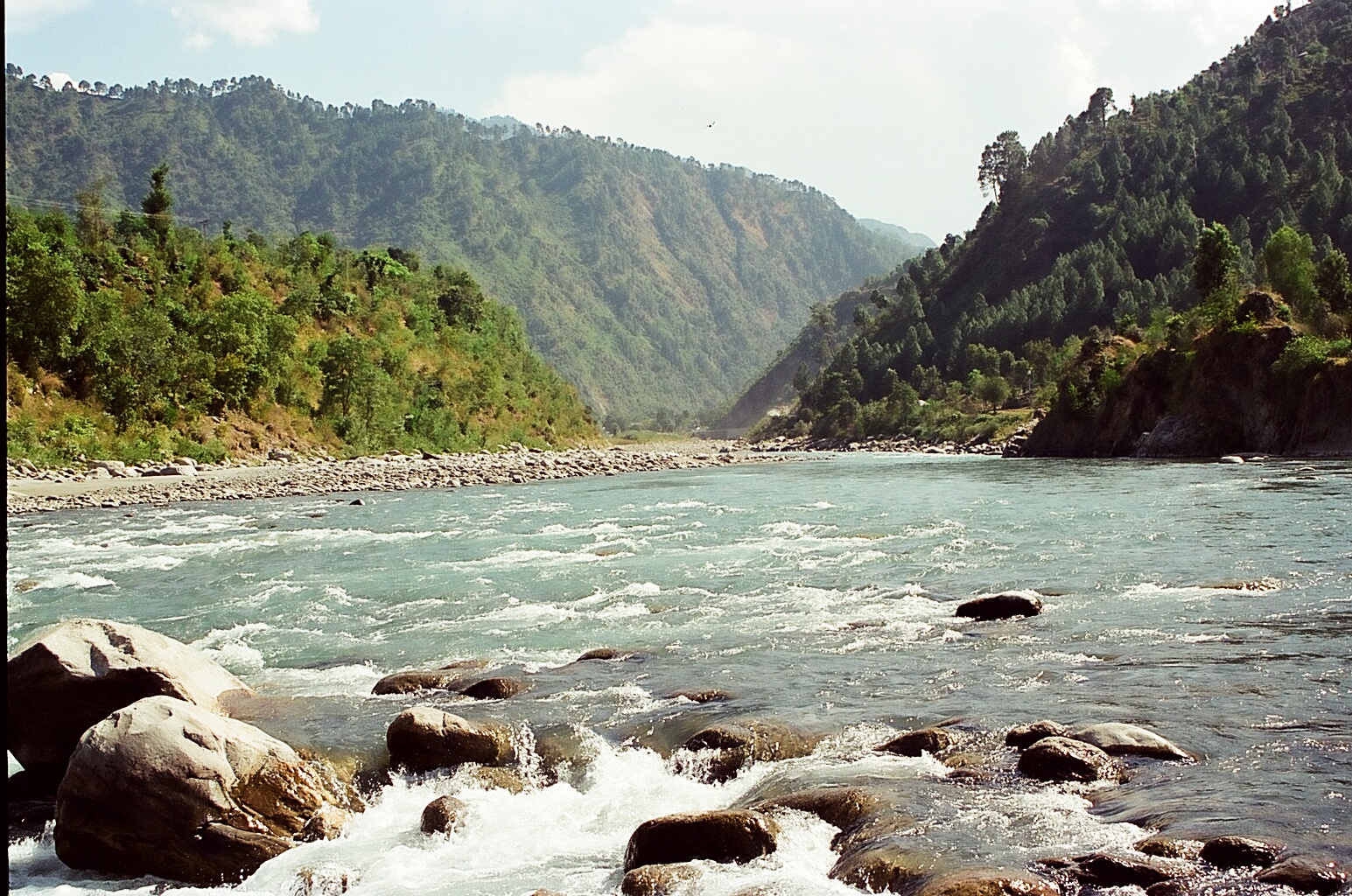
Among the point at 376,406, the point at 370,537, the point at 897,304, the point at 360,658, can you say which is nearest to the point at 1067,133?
the point at 897,304

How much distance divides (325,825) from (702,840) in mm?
3081

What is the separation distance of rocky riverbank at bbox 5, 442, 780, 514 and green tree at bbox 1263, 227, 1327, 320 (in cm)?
3808

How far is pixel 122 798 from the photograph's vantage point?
823cm

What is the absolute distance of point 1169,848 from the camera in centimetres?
697

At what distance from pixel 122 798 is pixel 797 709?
19.6 feet

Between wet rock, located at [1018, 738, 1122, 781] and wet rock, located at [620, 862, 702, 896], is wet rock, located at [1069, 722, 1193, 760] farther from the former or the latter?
wet rock, located at [620, 862, 702, 896]

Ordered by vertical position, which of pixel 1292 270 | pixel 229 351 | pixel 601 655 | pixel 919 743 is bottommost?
pixel 601 655

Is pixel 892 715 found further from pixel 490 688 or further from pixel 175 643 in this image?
pixel 175 643

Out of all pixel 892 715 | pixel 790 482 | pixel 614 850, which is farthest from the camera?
pixel 790 482

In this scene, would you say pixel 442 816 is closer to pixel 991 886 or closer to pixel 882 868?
pixel 882 868

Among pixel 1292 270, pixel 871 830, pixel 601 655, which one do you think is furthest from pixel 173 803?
pixel 1292 270

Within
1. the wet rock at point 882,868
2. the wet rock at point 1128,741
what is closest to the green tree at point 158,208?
the wet rock at point 1128,741

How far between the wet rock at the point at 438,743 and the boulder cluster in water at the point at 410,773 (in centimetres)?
1

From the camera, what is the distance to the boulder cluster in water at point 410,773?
270 inches
